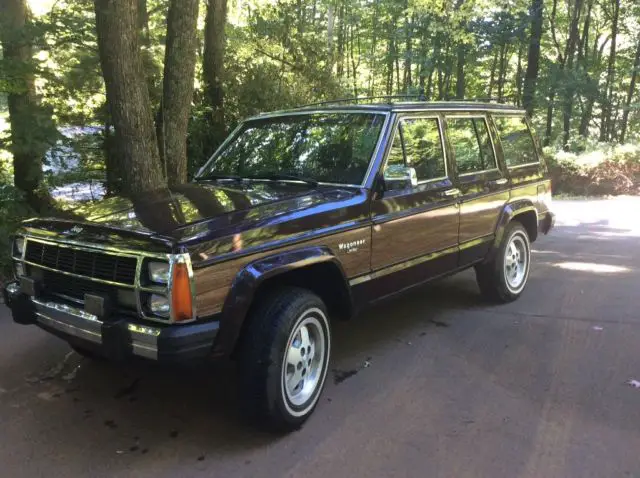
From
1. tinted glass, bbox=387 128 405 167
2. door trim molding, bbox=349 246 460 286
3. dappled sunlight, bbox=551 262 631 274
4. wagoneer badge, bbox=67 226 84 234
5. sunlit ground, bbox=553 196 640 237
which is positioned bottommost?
dappled sunlight, bbox=551 262 631 274

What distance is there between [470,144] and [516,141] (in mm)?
1100

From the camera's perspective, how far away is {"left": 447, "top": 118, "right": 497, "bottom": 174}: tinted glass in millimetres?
5109

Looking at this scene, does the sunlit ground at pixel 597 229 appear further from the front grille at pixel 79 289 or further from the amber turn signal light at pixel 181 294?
the front grille at pixel 79 289

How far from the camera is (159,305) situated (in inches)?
116

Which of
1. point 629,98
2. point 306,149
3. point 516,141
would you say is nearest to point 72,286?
point 306,149

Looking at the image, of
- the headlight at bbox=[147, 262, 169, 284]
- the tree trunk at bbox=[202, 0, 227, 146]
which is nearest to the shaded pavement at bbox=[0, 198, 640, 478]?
the headlight at bbox=[147, 262, 169, 284]

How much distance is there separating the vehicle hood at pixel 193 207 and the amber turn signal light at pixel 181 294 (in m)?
0.18

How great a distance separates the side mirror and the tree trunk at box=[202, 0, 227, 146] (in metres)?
7.07

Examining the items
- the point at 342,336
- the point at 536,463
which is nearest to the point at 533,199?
the point at 342,336

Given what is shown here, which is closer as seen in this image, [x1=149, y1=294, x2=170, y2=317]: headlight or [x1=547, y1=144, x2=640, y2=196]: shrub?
[x1=149, y1=294, x2=170, y2=317]: headlight

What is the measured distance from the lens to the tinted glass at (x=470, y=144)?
201 inches

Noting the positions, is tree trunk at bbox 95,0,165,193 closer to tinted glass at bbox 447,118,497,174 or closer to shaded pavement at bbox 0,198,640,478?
shaded pavement at bbox 0,198,640,478

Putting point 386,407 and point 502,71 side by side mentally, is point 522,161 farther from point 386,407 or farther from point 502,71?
point 502,71

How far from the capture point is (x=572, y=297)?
20.4ft
